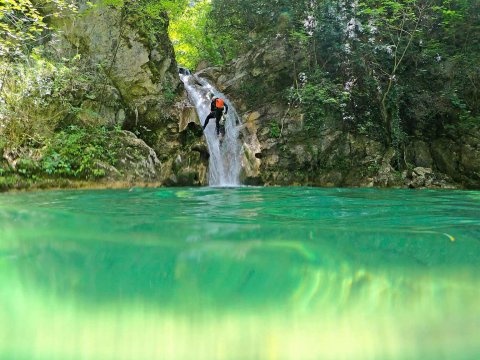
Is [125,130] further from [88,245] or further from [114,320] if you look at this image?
[114,320]

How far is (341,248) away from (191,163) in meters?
9.56

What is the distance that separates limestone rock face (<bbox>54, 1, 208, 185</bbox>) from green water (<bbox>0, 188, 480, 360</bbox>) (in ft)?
27.7

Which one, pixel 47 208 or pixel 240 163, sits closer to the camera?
pixel 47 208

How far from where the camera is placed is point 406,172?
44.4ft

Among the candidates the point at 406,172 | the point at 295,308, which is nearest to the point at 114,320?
the point at 295,308

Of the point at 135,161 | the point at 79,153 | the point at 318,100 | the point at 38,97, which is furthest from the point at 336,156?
the point at 38,97

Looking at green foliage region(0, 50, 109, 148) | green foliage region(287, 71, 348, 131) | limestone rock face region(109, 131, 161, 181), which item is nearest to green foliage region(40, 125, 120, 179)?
limestone rock face region(109, 131, 161, 181)

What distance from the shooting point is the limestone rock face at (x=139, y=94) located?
451 inches

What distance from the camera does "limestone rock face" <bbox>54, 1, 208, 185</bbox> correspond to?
11445 mm

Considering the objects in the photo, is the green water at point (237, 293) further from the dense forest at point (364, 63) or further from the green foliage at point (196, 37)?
the green foliage at point (196, 37)

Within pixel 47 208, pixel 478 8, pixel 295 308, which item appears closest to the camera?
pixel 295 308

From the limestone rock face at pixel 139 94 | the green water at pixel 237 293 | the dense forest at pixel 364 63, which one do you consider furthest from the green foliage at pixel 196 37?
the green water at pixel 237 293

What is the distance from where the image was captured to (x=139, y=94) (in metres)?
12.0

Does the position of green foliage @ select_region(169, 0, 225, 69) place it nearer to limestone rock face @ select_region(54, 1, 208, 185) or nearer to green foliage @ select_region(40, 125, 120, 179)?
limestone rock face @ select_region(54, 1, 208, 185)
